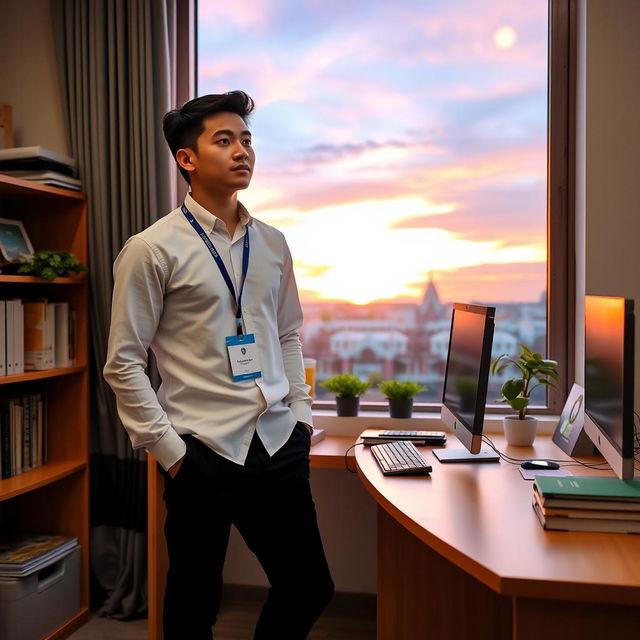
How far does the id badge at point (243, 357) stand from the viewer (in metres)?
1.86

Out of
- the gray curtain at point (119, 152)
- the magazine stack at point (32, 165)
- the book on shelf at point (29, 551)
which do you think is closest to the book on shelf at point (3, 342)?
the gray curtain at point (119, 152)

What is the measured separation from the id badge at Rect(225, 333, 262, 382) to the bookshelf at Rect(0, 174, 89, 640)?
46.2 inches

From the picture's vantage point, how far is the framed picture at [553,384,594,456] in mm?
2236

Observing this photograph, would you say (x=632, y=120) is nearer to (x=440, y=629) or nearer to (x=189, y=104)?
(x=189, y=104)

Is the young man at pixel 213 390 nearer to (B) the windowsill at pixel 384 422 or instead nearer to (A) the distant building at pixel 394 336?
(B) the windowsill at pixel 384 422

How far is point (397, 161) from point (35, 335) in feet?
5.37

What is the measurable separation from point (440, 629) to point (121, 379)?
49.0 inches

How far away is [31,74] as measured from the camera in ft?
9.95

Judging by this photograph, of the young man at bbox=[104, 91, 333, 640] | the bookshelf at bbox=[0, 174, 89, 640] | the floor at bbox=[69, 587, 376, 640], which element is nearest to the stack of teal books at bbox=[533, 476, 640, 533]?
the young man at bbox=[104, 91, 333, 640]

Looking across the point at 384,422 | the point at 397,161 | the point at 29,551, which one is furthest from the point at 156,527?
the point at 397,161

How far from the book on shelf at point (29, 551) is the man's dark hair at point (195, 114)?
153cm

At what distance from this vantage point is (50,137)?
9.91ft

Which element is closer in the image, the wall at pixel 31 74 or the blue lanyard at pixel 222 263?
the blue lanyard at pixel 222 263

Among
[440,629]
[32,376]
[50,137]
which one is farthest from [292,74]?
[440,629]
